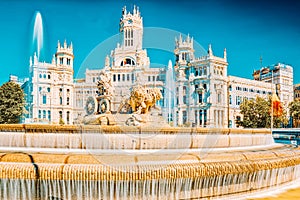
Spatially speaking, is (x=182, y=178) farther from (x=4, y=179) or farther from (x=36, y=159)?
(x=4, y=179)

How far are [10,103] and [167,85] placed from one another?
44.1m

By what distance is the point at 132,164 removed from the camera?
29.0ft

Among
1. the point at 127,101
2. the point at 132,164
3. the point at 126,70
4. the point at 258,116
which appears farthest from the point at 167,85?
the point at 132,164

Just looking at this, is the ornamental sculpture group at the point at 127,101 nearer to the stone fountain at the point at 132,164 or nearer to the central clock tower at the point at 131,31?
the stone fountain at the point at 132,164

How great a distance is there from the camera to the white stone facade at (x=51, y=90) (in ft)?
277

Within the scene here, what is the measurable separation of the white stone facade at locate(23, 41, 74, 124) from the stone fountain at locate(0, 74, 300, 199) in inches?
2912

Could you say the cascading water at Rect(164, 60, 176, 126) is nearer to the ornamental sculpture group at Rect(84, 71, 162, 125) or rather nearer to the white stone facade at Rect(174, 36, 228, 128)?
the white stone facade at Rect(174, 36, 228, 128)

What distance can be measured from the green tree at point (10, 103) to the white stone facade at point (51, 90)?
104 feet

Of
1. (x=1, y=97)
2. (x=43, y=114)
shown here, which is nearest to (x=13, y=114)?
(x=1, y=97)

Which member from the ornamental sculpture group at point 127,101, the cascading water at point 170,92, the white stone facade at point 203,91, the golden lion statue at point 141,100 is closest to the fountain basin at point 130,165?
the ornamental sculpture group at point 127,101

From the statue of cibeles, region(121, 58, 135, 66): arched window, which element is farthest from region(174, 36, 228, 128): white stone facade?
the statue of cibeles

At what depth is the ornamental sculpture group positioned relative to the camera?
57.6ft

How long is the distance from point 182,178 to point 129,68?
8145 cm

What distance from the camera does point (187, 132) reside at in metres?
12.1
